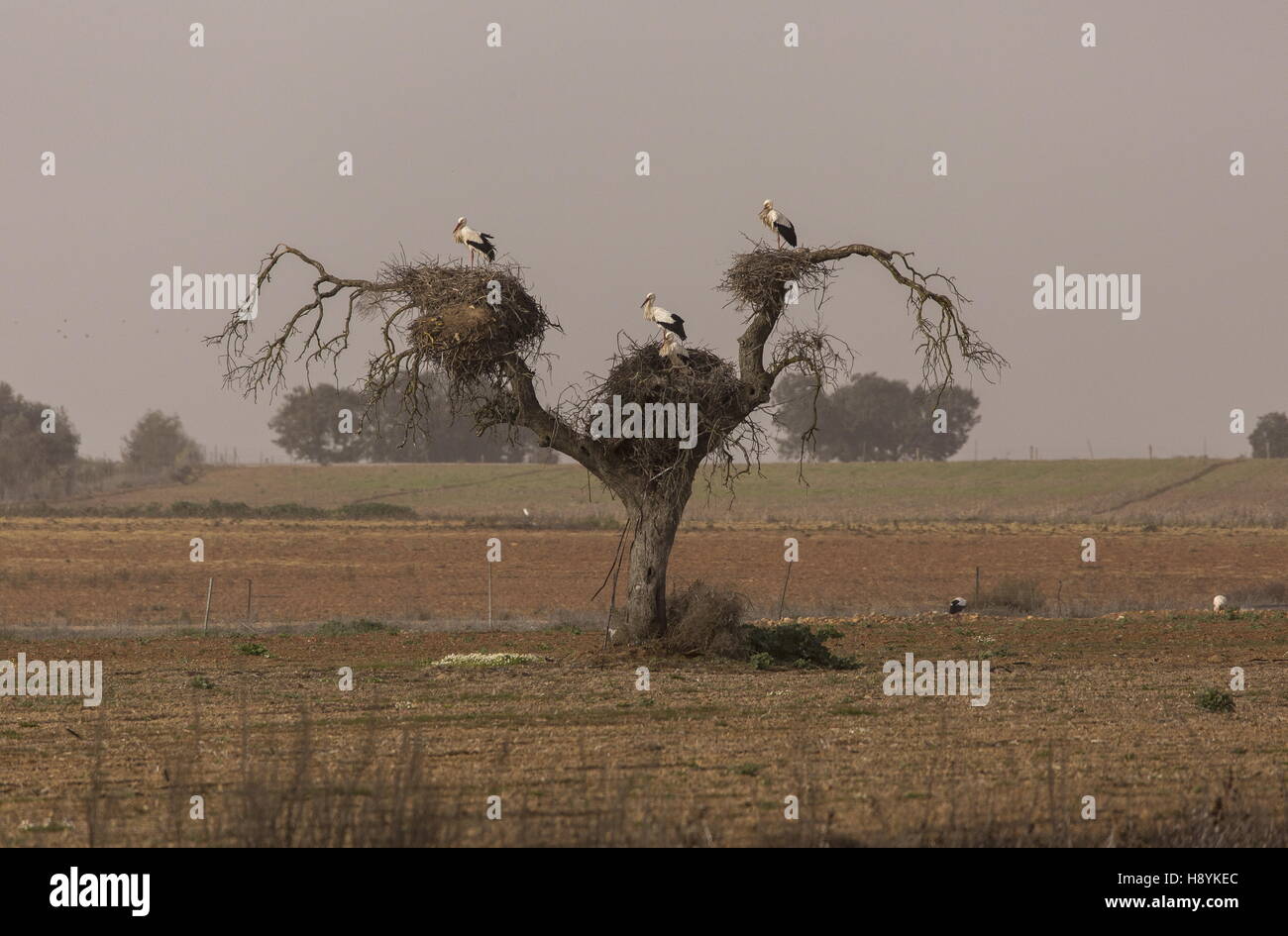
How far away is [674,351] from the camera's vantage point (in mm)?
25688

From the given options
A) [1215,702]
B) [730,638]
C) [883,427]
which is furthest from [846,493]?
[1215,702]

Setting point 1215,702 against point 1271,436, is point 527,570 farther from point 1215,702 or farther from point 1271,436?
point 1271,436

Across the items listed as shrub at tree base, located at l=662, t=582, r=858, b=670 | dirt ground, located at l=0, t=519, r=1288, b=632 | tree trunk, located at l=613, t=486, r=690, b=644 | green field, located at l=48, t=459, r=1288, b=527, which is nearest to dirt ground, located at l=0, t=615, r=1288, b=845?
shrub at tree base, located at l=662, t=582, r=858, b=670

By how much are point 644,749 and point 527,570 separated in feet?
131

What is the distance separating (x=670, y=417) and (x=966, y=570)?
33677mm

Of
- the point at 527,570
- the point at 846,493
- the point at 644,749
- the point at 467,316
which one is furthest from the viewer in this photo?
the point at 846,493

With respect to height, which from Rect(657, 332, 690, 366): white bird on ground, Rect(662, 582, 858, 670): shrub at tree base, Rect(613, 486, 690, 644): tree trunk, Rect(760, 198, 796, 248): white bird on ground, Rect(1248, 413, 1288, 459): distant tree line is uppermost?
Rect(1248, 413, 1288, 459): distant tree line

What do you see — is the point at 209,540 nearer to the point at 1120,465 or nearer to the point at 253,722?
the point at 253,722

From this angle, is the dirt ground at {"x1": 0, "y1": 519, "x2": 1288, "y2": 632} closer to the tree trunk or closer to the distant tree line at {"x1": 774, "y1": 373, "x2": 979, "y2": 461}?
the tree trunk

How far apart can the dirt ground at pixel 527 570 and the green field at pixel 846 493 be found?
37.9ft

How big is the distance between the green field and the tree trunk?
166 feet

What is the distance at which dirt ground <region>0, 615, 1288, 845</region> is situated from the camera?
10.5 meters

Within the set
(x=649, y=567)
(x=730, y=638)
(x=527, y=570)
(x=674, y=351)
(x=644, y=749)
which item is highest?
(x=674, y=351)

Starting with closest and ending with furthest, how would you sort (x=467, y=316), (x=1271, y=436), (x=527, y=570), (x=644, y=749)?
(x=644, y=749) → (x=467, y=316) → (x=527, y=570) → (x=1271, y=436)
